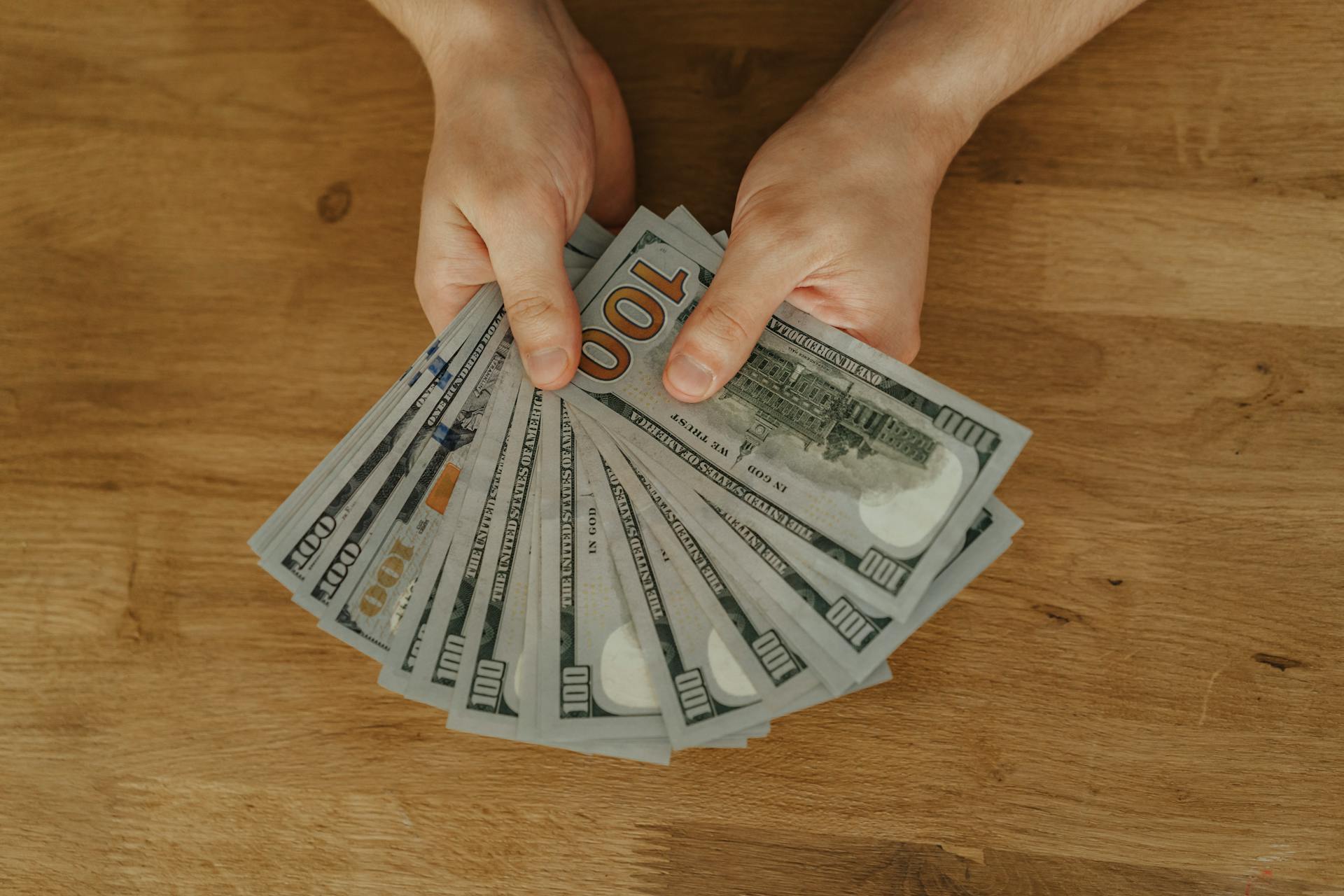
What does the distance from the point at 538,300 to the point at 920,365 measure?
0.44 metres

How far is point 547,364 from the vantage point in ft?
2.56

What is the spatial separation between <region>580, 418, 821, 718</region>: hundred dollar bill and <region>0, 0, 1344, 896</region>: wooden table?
0.44 feet

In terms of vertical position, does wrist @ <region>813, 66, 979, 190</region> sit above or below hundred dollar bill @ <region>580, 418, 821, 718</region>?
above

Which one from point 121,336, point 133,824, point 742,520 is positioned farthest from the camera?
point 121,336

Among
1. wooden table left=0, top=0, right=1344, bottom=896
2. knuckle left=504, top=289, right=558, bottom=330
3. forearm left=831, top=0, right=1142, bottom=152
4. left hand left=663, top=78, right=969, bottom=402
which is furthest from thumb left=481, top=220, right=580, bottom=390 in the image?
forearm left=831, top=0, right=1142, bottom=152

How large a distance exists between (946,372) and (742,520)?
33cm

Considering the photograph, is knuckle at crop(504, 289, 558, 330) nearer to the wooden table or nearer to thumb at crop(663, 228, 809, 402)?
thumb at crop(663, 228, 809, 402)

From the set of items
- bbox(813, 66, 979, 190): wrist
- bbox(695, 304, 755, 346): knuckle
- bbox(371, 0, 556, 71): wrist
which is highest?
bbox(813, 66, 979, 190): wrist

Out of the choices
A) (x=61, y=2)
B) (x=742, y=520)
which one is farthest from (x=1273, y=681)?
(x=61, y=2)

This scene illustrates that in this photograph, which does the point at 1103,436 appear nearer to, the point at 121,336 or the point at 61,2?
the point at 121,336

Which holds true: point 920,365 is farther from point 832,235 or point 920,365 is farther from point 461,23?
point 461,23

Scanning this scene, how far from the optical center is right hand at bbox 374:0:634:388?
79 centimetres

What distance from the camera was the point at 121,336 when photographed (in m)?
1.02

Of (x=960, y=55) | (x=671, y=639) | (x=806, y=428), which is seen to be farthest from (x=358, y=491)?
(x=960, y=55)
